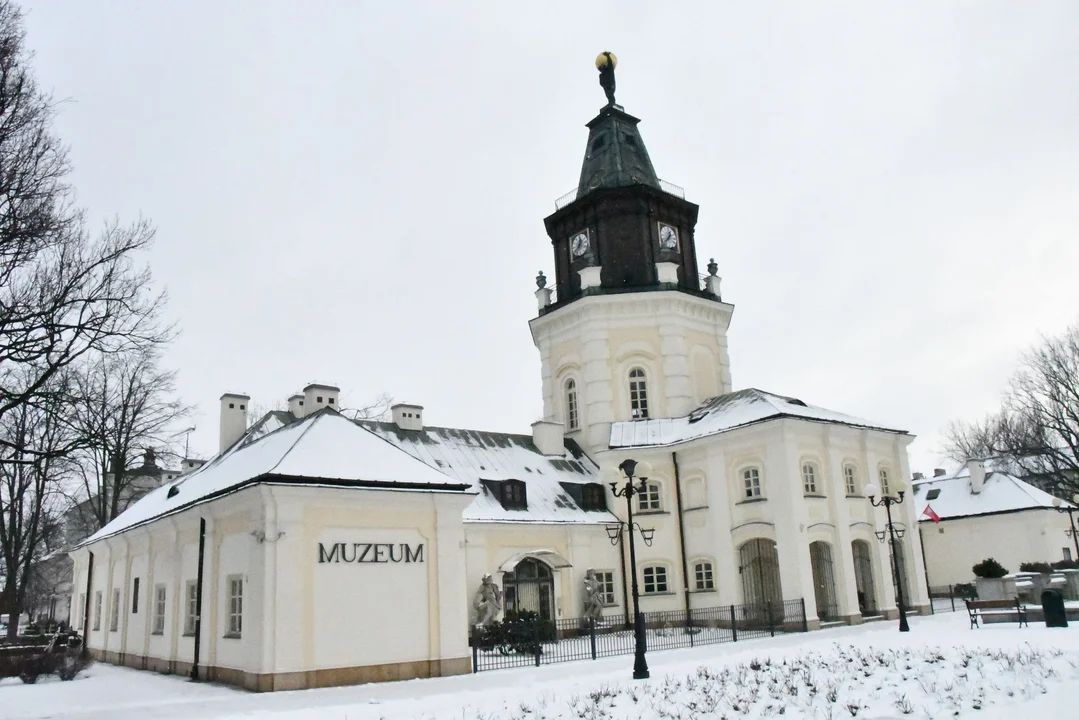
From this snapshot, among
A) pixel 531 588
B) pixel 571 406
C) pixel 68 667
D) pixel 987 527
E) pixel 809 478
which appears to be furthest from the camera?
pixel 987 527

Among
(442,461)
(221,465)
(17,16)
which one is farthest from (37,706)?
(442,461)

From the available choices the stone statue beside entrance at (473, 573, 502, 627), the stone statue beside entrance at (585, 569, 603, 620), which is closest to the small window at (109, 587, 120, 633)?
the stone statue beside entrance at (473, 573, 502, 627)

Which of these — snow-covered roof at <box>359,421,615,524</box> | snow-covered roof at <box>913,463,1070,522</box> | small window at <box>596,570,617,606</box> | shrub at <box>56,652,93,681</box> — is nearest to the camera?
shrub at <box>56,652,93,681</box>

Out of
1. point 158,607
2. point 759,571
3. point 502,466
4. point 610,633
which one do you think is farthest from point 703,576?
point 158,607

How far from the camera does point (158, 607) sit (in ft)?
71.8

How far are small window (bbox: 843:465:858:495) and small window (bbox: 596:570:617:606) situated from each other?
8348 millimetres

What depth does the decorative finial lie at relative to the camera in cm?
3788

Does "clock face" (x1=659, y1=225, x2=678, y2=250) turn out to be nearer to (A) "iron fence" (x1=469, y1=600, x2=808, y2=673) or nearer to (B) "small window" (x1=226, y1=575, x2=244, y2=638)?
(A) "iron fence" (x1=469, y1=600, x2=808, y2=673)

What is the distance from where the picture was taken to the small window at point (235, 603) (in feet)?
58.3

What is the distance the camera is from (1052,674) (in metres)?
12.6

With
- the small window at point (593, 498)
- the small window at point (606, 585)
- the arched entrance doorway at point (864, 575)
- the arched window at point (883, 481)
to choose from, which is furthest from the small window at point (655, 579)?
the arched window at point (883, 481)

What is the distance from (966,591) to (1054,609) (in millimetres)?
18427

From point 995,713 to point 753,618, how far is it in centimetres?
1571

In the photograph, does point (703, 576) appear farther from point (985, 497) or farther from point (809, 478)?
point (985, 497)
